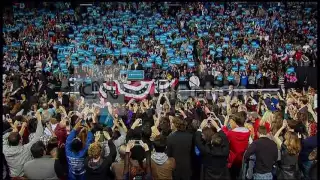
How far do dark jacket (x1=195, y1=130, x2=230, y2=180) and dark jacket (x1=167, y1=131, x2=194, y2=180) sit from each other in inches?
6.8

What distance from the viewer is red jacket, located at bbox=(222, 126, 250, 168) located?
16.6ft

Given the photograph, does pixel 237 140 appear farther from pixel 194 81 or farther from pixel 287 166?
pixel 194 81

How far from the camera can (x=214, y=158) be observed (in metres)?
4.75

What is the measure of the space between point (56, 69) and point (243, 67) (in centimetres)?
673

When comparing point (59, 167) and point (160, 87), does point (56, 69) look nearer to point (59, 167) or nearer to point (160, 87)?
point (160, 87)

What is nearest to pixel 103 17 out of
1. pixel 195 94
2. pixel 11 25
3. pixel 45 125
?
pixel 11 25

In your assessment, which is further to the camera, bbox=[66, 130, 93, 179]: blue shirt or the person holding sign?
the person holding sign

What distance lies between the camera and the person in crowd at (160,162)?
464 centimetres

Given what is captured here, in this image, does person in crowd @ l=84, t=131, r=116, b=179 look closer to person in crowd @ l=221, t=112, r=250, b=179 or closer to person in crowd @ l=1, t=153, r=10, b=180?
person in crowd @ l=1, t=153, r=10, b=180

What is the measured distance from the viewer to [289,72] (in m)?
15.7

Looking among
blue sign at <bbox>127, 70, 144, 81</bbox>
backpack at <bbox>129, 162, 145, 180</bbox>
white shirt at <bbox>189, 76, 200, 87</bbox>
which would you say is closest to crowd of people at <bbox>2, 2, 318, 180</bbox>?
backpack at <bbox>129, 162, 145, 180</bbox>

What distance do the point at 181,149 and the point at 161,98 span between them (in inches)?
214

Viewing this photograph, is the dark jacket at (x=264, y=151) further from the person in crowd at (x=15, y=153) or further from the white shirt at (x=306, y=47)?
the white shirt at (x=306, y=47)

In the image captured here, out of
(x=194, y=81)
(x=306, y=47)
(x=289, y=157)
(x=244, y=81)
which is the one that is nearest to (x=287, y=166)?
(x=289, y=157)
